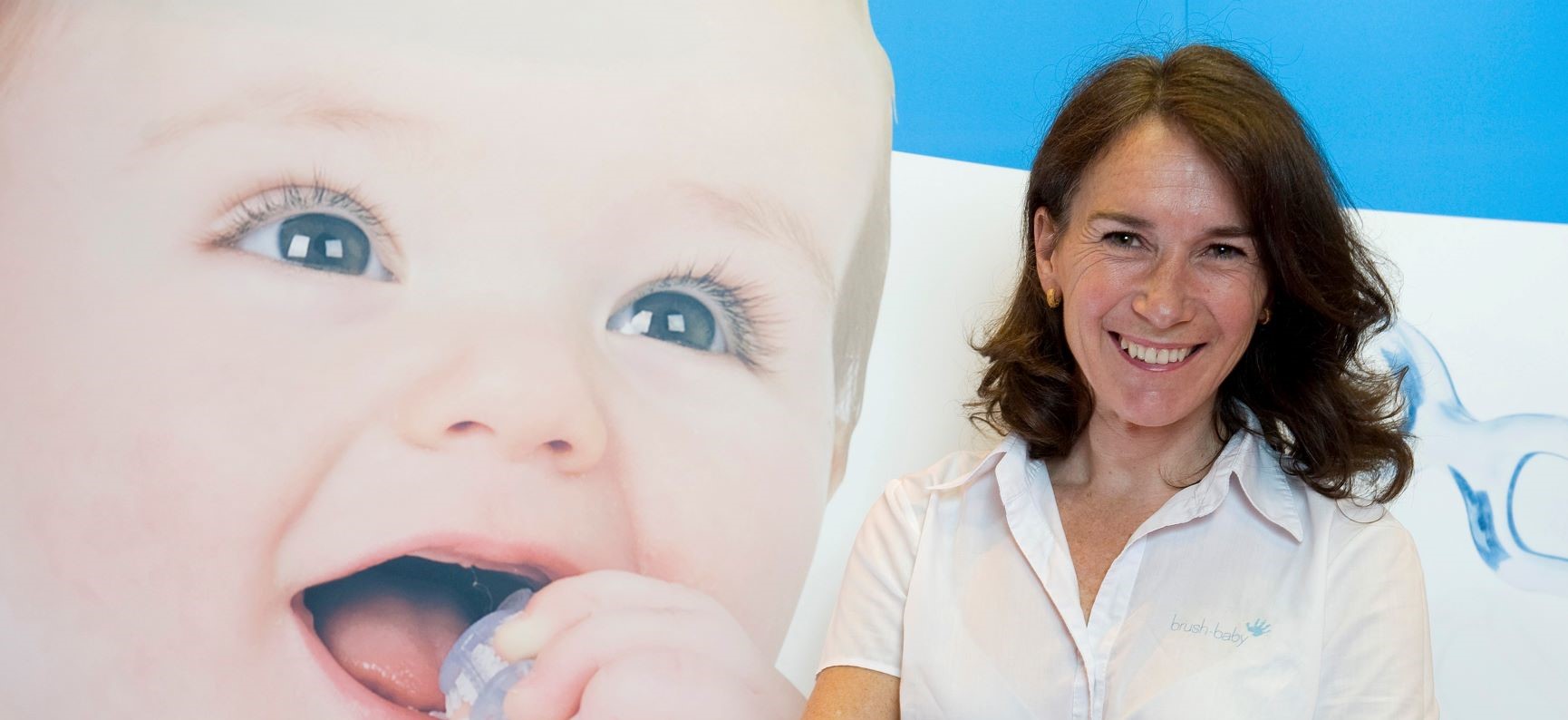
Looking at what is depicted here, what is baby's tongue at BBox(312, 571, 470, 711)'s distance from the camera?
141 centimetres

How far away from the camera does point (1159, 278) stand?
4.24 ft

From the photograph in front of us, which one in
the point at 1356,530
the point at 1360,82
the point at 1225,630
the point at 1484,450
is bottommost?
the point at 1225,630

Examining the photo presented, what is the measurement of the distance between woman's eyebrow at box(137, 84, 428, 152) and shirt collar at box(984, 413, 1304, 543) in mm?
765

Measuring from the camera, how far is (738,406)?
157 cm

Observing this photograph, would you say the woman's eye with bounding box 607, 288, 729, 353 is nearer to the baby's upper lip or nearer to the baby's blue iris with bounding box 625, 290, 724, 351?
the baby's blue iris with bounding box 625, 290, 724, 351

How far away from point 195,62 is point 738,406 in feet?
2.40

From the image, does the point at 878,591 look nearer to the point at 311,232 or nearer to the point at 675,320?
the point at 675,320

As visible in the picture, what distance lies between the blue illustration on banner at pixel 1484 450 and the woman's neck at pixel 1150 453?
42cm

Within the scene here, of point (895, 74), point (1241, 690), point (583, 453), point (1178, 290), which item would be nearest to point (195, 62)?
point (583, 453)

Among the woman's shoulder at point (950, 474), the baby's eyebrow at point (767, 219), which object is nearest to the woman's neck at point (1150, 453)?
the woman's shoulder at point (950, 474)

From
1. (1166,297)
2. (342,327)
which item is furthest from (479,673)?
(1166,297)

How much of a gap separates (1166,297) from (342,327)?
890 mm

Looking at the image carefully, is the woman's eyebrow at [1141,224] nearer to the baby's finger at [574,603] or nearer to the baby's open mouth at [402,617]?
the baby's finger at [574,603]

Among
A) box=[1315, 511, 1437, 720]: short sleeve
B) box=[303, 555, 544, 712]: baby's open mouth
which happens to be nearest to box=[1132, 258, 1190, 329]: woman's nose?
box=[1315, 511, 1437, 720]: short sleeve
